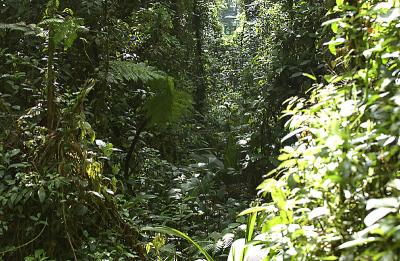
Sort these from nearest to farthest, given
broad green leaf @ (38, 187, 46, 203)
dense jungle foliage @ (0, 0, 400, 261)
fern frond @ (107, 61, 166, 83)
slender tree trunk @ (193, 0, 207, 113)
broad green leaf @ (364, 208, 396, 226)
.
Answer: broad green leaf @ (364, 208, 396, 226)
dense jungle foliage @ (0, 0, 400, 261)
broad green leaf @ (38, 187, 46, 203)
fern frond @ (107, 61, 166, 83)
slender tree trunk @ (193, 0, 207, 113)

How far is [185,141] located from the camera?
6.29 meters

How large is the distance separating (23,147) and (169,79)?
2067 mm

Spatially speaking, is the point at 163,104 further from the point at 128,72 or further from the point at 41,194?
the point at 41,194

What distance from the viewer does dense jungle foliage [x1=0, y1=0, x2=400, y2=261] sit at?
1.12 meters

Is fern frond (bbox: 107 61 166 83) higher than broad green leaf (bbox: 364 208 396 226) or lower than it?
higher

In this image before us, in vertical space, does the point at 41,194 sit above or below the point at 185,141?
above

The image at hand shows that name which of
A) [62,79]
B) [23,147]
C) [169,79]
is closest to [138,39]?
[169,79]

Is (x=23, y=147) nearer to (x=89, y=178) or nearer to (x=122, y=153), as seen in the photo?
(x=89, y=178)

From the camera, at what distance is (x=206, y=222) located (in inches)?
163

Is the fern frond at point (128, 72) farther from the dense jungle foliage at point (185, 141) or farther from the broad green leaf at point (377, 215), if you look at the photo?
the broad green leaf at point (377, 215)

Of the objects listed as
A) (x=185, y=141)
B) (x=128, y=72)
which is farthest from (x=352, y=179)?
(x=185, y=141)

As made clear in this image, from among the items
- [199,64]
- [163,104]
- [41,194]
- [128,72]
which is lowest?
[41,194]

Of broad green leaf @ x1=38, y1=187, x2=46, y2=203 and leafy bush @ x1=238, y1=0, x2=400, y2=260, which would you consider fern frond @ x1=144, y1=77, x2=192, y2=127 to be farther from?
leafy bush @ x1=238, y1=0, x2=400, y2=260

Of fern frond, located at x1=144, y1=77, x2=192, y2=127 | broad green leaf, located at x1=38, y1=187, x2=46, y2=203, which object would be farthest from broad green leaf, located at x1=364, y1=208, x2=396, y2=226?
fern frond, located at x1=144, y1=77, x2=192, y2=127
